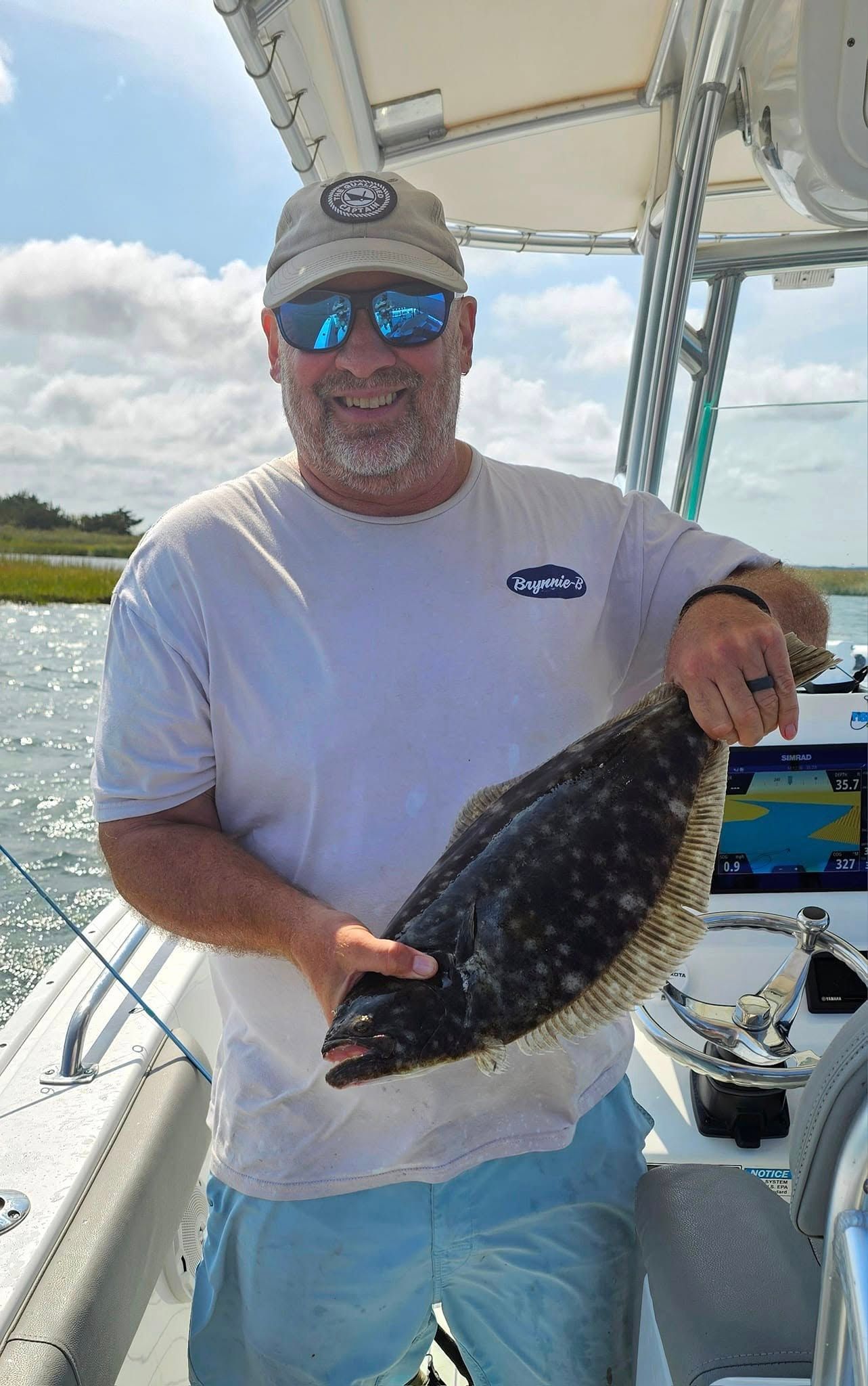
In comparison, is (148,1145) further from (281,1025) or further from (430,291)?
(430,291)

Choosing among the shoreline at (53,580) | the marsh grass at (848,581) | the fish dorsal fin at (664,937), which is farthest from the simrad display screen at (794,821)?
the fish dorsal fin at (664,937)

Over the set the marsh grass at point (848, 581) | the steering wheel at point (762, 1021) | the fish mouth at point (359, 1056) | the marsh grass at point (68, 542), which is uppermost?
the marsh grass at point (68, 542)

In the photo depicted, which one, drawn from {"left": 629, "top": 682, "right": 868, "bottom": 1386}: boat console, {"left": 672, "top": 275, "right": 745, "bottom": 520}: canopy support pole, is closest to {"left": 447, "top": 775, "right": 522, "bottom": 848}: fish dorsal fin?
{"left": 629, "top": 682, "right": 868, "bottom": 1386}: boat console

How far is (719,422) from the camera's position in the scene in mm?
3885

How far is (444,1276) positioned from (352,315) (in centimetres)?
181

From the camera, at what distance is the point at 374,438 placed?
1821 millimetres

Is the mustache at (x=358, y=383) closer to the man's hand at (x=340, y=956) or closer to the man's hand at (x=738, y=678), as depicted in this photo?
the man's hand at (x=738, y=678)

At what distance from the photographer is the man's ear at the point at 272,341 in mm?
1977

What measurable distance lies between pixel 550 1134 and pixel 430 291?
1608 mm

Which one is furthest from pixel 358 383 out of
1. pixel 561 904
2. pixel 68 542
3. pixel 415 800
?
pixel 561 904

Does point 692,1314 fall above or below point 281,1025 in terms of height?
below

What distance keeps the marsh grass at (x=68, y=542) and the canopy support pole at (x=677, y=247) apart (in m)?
2.10

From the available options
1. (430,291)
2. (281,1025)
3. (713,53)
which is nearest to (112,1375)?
(281,1025)

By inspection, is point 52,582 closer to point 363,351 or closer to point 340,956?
point 363,351
